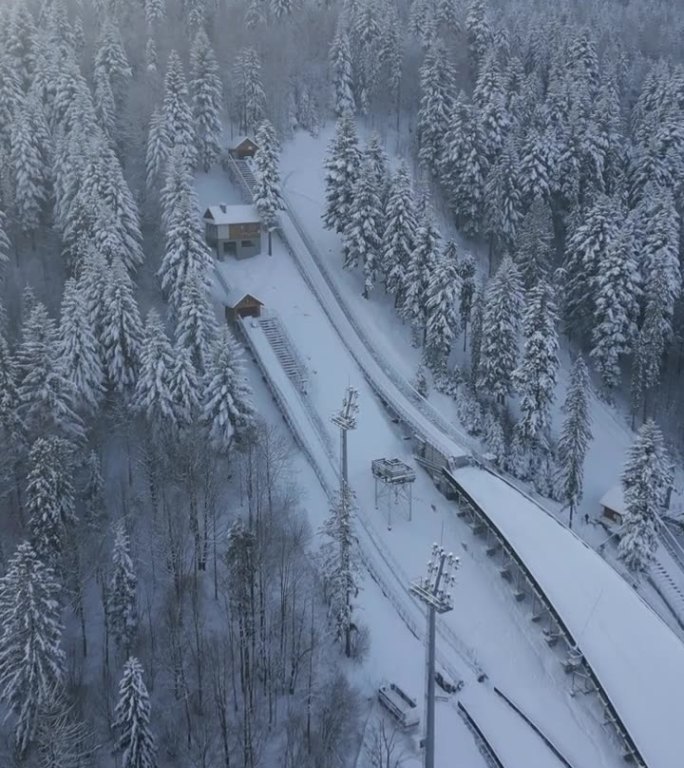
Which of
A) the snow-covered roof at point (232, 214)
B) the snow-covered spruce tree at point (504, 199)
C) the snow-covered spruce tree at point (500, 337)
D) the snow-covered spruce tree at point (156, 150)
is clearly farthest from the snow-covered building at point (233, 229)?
the snow-covered spruce tree at point (500, 337)

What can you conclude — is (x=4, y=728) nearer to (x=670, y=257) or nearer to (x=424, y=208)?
(x=424, y=208)

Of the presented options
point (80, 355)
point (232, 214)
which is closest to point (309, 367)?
point (232, 214)

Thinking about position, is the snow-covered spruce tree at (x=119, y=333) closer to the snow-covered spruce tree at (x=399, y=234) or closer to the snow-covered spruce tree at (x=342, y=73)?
the snow-covered spruce tree at (x=399, y=234)

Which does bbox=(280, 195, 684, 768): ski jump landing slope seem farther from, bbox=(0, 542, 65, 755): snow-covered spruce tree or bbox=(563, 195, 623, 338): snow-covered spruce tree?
bbox=(0, 542, 65, 755): snow-covered spruce tree

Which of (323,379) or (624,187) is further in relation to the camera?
(624,187)

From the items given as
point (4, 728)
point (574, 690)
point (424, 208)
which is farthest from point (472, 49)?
point (4, 728)

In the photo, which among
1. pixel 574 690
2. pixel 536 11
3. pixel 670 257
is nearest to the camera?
pixel 574 690

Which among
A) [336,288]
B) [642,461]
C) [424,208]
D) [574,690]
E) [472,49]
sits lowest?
[574,690]
